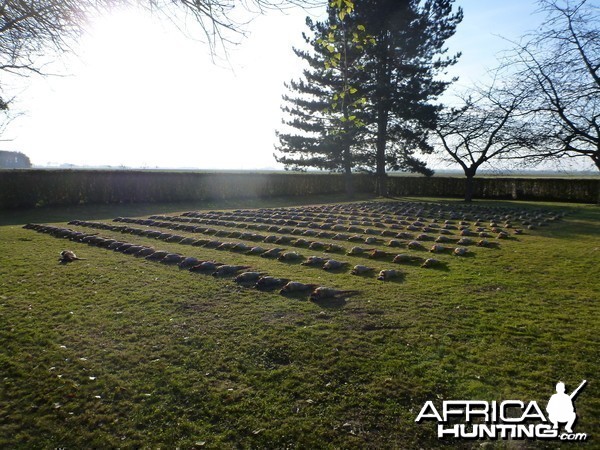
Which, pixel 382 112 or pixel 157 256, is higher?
pixel 382 112

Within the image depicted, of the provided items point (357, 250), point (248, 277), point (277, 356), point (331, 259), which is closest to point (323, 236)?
point (357, 250)

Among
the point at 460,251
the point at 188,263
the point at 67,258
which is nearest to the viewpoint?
the point at 188,263

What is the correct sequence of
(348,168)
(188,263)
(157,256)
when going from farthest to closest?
(348,168) → (157,256) → (188,263)

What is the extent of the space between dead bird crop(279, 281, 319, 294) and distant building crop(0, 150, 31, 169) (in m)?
80.5

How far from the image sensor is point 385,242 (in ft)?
33.4

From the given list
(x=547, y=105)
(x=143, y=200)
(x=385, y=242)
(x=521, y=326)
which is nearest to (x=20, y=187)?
(x=143, y=200)

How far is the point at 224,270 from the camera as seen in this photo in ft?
23.7

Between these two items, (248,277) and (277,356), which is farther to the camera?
(248,277)

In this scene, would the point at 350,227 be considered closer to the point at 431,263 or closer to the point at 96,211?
the point at 431,263

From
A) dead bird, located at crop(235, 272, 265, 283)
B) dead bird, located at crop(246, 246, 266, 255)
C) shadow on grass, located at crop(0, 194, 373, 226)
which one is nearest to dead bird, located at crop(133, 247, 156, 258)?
dead bird, located at crop(246, 246, 266, 255)

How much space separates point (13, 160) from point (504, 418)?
9013 cm

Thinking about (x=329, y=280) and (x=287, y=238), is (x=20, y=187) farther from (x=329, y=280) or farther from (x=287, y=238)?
(x=329, y=280)

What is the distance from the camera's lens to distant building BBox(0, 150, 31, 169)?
238 ft

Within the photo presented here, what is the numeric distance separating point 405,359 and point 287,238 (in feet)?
22.9
